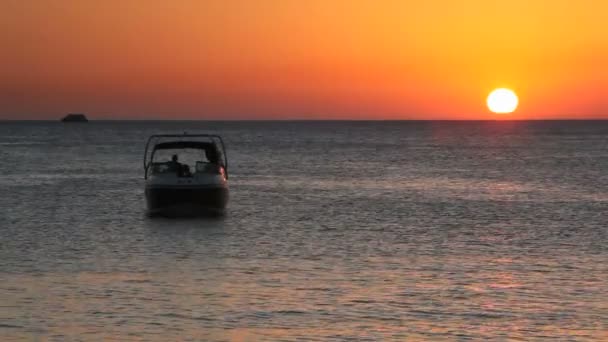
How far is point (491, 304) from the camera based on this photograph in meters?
26.3

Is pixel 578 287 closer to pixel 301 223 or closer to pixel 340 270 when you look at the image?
pixel 340 270

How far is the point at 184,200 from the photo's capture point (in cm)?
4759

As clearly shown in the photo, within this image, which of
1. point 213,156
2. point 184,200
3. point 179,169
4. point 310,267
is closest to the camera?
point 310,267

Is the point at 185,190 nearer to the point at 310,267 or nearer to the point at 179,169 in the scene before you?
the point at 179,169

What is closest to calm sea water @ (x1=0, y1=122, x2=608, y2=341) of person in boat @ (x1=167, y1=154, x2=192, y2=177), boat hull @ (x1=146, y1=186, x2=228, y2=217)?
boat hull @ (x1=146, y1=186, x2=228, y2=217)

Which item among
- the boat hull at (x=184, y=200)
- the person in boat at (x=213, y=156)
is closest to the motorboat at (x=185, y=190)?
the boat hull at (x=184, y=200)

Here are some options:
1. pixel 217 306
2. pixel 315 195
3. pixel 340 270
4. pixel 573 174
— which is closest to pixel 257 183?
pixel 315 195

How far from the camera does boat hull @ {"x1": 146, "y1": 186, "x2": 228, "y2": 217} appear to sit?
1877 inches

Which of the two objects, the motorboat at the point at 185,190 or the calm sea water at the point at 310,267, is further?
the motorboat at the point at 185,190

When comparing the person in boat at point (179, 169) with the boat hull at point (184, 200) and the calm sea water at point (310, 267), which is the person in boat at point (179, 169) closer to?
the boat hull at point (184, 200)

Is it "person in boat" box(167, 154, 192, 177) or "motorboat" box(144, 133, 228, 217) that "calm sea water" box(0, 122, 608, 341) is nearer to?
"motorboat" box(144, 133, 228, 217)

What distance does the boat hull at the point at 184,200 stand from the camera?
4769 centimetres

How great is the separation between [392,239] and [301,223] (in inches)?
297

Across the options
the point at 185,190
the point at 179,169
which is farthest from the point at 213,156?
the point at 185,190
